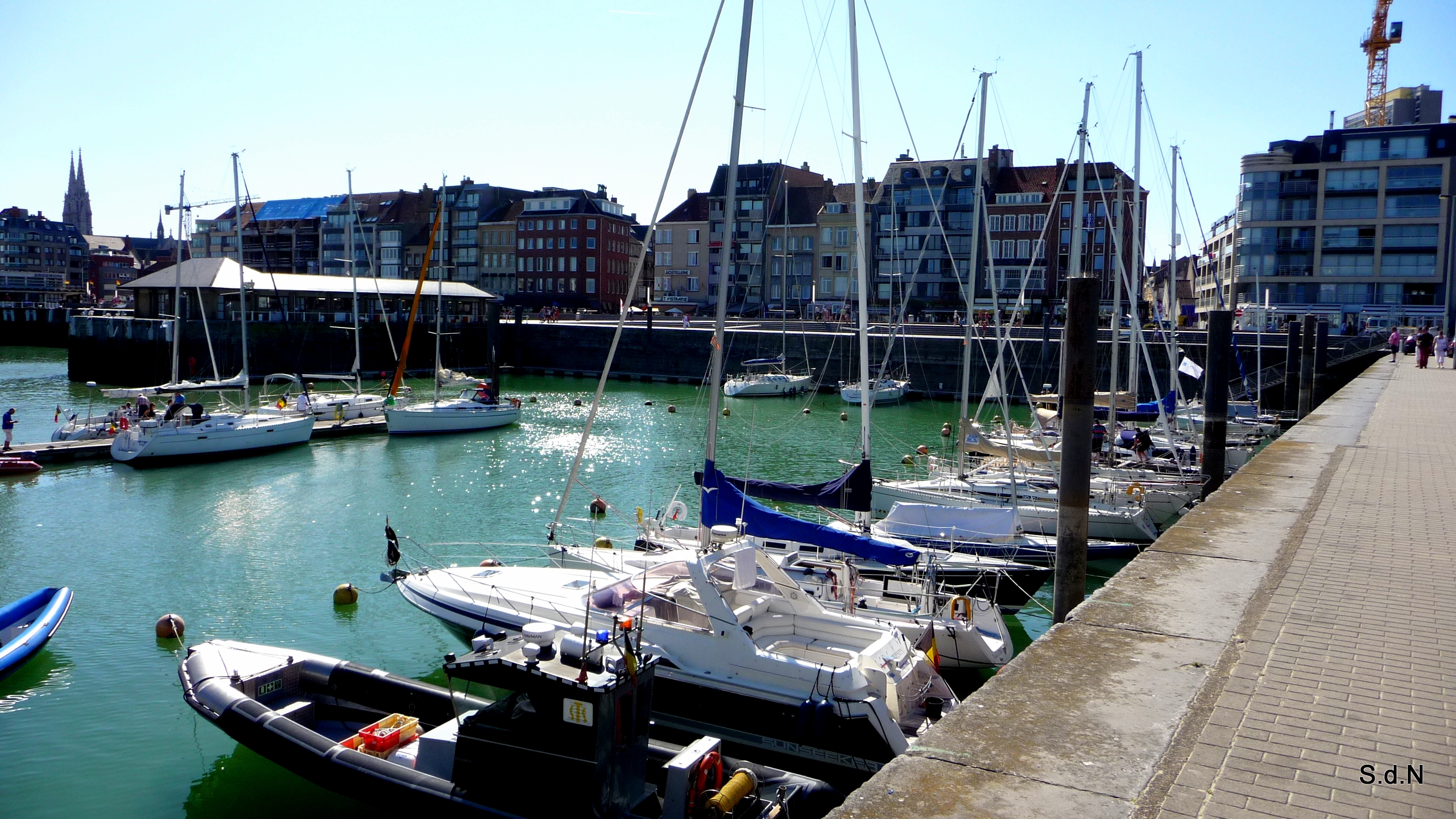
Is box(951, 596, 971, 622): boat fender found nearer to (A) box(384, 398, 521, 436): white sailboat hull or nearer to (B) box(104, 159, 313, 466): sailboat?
(B) box(104, 159, 313, 466): sailboat

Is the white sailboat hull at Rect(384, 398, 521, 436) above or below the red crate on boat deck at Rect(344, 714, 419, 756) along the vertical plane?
above

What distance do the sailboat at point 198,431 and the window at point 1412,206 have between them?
80.4 metres

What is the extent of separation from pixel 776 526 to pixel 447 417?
1223 inches

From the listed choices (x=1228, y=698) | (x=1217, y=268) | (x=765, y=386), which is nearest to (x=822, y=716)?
A: (x=1228, y=698)

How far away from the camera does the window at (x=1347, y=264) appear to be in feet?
267

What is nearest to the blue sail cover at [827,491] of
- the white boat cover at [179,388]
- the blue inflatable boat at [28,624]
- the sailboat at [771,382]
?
the blue inflatable boat at [28,624]

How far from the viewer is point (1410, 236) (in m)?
79.8

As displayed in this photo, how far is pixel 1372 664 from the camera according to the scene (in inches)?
275

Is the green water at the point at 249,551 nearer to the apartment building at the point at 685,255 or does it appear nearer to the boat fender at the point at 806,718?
the boat fender at the point at 806,718

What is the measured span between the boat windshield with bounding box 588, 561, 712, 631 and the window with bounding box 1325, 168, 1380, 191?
8625 centimetres

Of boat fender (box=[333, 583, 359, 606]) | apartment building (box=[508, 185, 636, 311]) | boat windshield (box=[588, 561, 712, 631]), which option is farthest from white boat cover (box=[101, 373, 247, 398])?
apartment building (box=[508, 185, 636, 311])

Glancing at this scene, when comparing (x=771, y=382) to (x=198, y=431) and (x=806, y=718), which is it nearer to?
(x=198, y=431)

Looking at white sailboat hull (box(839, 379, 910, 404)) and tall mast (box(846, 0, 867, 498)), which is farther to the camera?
white sailboat hull (box(839, 379, 910, 404))

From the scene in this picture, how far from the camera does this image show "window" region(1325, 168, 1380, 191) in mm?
80438
